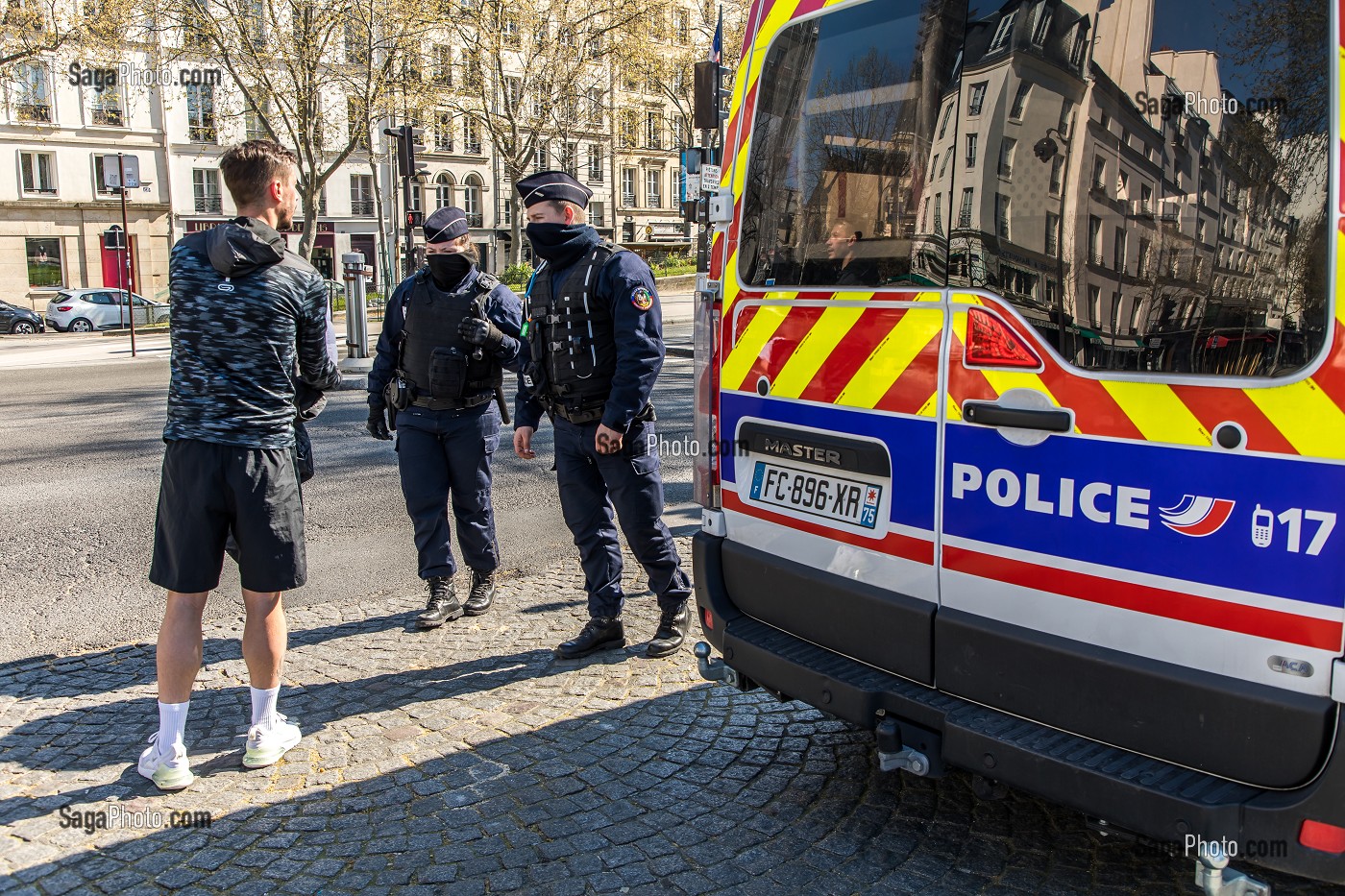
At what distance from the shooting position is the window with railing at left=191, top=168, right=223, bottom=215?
155 ft

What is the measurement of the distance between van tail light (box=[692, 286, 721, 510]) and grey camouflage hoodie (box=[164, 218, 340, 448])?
1.39 metres

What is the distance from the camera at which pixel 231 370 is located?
3.38m

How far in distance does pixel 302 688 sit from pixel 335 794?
0.99 m

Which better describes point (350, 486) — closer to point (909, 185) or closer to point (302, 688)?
point (302, 688)

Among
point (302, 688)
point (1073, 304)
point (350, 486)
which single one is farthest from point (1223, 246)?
point (350, 486)

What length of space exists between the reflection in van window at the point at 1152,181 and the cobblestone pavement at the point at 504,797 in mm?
1503

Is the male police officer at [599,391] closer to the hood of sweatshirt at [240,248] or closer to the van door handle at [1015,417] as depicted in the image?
the hood of sweatshirt at [240,248]

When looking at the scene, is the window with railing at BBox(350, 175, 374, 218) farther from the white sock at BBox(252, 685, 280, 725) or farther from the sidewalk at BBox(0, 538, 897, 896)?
the white sock at BBox(252, 685, 280, 725)

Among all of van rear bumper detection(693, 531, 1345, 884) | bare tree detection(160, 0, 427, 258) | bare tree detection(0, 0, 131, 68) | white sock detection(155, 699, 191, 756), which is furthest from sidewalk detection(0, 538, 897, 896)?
bare tree detection(0, 0, 131, 68)

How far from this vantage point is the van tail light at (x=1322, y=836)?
2068 mm

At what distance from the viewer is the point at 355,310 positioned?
17625 mm

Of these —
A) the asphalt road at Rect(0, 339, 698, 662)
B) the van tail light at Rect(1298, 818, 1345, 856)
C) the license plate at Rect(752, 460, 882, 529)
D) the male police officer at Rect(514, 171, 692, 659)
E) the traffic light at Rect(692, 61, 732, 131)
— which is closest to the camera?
the van tail light at Rect(1298, 818, 1345, 856)

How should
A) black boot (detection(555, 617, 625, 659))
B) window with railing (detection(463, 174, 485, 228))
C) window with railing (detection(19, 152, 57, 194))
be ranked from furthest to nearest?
1. window with railing (detection(463, 174, 485, 228))
2. window with railing (detection(19, 152, 57, 194))
3. black boot (detection(555, 617, 625, 659))

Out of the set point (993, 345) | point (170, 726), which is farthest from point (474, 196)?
point (993, 345)
